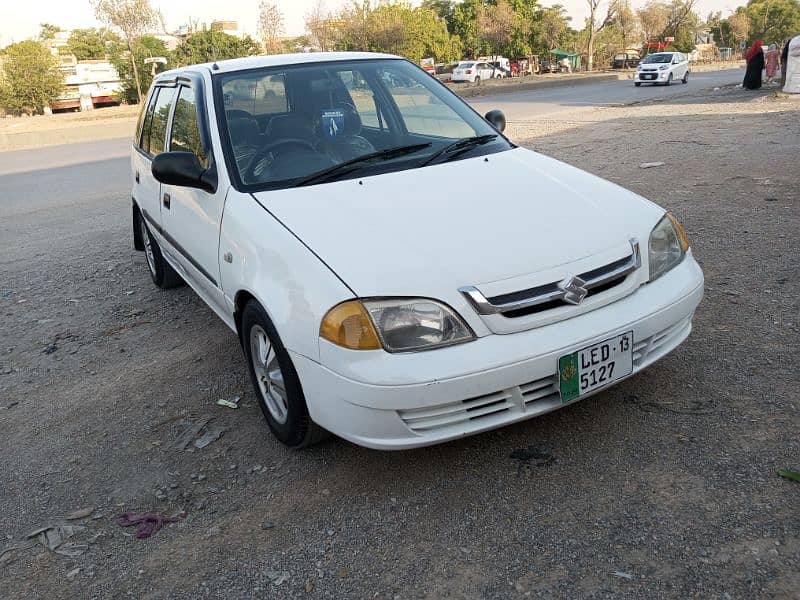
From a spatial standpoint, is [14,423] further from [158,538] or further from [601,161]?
[601,161]

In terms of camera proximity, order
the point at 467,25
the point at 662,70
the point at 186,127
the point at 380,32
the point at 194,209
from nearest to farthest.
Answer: the point at 194,209, the point at 186,127, the point at 662,70, the point at 380,32, the point at 467,25

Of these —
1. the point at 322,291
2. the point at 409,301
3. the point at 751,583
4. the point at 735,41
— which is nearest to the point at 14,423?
the point at 322,291

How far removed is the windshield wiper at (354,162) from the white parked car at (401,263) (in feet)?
0.04

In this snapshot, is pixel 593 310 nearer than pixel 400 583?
No

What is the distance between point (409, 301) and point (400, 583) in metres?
0.95

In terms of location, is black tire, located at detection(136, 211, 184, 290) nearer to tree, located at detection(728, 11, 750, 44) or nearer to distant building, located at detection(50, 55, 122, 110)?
distant building, located at detection(50, 55, 122, 110)

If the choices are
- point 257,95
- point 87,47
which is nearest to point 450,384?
point 257,95

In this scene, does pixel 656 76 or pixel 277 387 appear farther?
pixel 656 76

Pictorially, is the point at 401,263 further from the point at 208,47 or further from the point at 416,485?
the point at 208,47

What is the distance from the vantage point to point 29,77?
108 feet

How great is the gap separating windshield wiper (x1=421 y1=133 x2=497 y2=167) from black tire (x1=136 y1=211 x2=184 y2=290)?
99.1 inches

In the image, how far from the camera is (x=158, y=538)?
2633 millimetres

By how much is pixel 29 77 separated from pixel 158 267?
3323 centimetres

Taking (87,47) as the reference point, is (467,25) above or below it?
below
